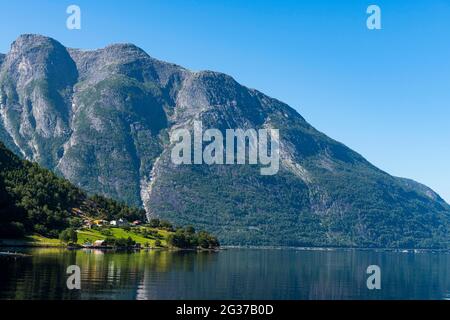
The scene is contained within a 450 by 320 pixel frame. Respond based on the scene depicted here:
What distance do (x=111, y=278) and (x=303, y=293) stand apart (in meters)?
33.5

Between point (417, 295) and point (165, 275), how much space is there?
4743 centimetres

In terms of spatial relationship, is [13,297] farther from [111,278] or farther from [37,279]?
[111,278]

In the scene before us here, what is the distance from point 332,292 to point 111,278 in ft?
130

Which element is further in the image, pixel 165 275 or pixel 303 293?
pixel 165 275
